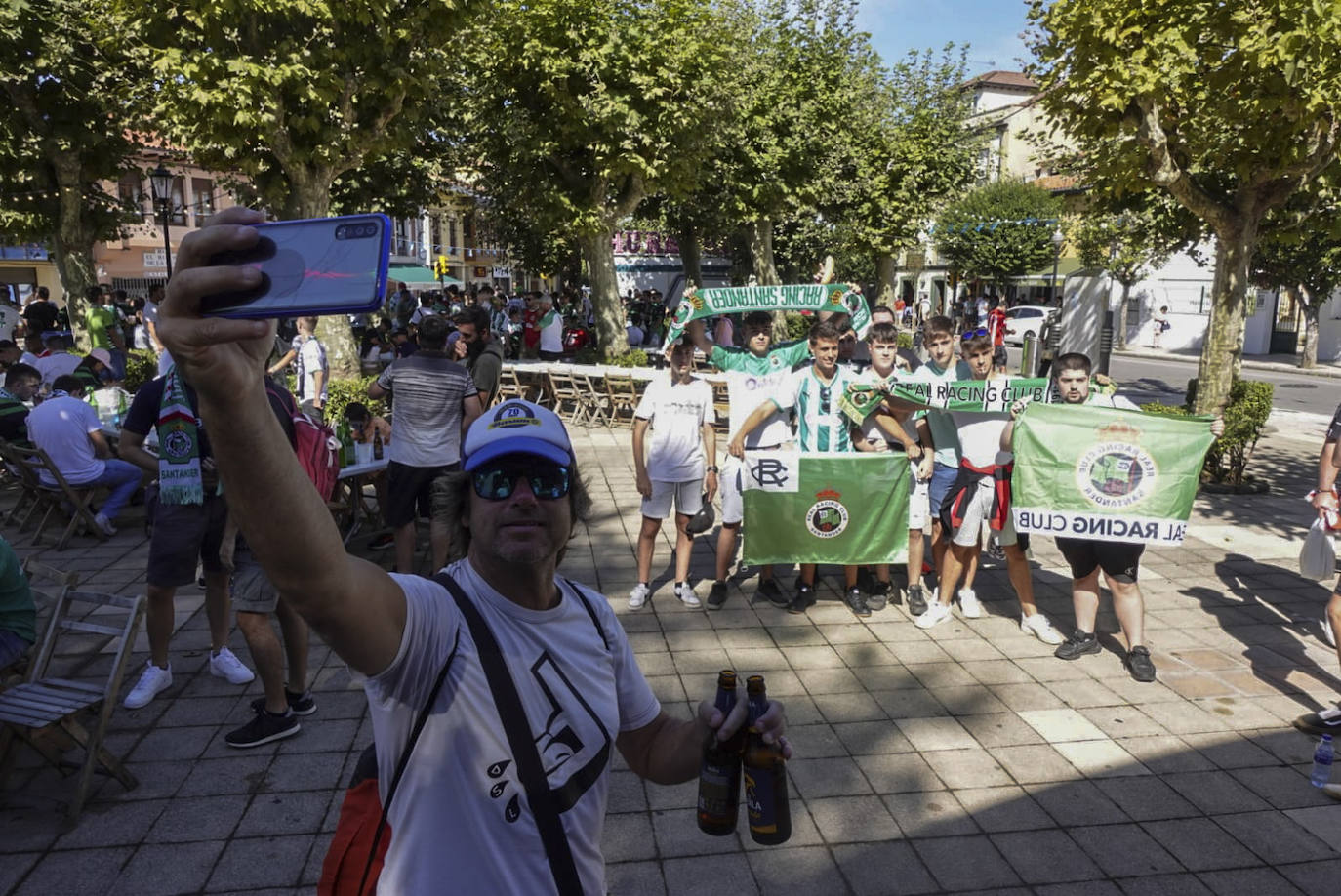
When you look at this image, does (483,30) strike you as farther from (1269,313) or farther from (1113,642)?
(1269,313)

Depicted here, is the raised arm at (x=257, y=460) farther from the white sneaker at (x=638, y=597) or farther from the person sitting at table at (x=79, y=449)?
the person sitting at table at (x=79, y=449)

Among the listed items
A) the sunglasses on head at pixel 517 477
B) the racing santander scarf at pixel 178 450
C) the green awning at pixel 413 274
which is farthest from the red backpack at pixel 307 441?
the green awning at pixel 413 274

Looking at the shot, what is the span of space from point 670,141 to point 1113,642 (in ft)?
39.7

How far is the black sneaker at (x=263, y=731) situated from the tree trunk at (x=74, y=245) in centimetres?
1488

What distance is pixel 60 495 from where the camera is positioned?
26.3 ft

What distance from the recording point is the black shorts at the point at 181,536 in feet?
15.5

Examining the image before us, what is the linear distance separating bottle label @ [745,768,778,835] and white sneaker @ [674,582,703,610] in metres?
4.32

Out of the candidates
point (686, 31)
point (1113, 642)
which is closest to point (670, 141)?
point (686, 31)

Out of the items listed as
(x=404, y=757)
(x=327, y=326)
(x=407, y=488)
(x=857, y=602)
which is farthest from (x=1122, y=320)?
(x=404, y=757)

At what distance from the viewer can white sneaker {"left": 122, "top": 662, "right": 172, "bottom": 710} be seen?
16.0 ft

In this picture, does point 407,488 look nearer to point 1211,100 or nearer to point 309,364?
point 309,364

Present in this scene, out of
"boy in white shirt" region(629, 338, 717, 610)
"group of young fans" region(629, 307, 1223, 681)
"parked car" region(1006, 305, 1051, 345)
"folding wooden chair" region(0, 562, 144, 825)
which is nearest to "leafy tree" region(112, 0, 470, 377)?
"boy in white shirt" region(629, 338, 717, 610)

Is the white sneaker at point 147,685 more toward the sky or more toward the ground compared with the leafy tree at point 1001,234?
more toward the ground

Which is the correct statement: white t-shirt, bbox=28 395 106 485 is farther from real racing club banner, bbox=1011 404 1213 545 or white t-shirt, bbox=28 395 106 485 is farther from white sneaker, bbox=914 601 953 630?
real racing club banner, bbox=1011 404 1213 545
